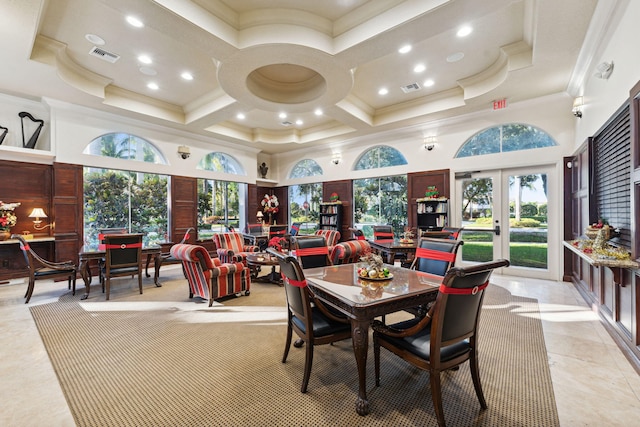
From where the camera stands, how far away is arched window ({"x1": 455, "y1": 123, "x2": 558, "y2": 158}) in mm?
5480

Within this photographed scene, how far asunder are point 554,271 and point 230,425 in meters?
6.23

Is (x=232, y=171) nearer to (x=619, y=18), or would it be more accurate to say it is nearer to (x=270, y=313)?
(x=270, y=313)

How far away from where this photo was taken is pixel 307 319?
2.05 metres

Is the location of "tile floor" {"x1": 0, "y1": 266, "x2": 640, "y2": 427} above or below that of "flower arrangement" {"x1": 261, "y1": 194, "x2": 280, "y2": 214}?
below

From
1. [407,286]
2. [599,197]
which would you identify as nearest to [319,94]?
[407,286]

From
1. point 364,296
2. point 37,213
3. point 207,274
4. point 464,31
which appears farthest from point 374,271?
point 37,213

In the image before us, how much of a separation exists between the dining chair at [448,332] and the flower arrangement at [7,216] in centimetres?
677

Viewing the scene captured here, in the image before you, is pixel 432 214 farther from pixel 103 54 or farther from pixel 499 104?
pixel 103 54

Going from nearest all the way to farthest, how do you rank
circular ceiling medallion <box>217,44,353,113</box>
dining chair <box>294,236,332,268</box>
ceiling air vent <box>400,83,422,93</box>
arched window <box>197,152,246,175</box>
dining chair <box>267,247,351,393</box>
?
dining chair <box>267,247,351,393</box> < dining chair <box>294,236,332,268</box> < circular ceiling medallion <box>217,44,353,113</box> < ceiling air vent <box>400,83,422,93</box> < arched window <box>197,152,246,175</box>

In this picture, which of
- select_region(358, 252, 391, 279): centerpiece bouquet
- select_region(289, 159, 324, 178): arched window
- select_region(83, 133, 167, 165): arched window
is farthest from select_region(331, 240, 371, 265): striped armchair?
select_region(83, 133, 167, 165): arched window

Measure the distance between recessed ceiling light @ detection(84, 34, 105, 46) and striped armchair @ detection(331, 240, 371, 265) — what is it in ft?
14.8

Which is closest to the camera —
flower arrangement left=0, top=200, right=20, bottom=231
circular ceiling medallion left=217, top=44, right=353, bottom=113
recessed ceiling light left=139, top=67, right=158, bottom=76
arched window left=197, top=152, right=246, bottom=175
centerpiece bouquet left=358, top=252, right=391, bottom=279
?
centerpiece bouquet left=358, top=252, right=391, bottom=279

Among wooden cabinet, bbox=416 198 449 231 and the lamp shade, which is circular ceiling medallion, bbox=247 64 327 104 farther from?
the lamp shade

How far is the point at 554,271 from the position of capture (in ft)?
17.8
